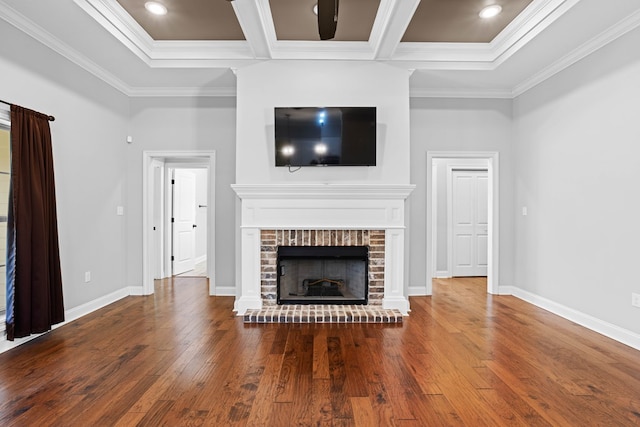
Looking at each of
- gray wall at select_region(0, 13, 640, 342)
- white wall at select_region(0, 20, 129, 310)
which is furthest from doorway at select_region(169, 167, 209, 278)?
white wall at select_region(0, 20, 129, 310)

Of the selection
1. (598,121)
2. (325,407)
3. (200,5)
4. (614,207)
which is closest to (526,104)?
(598,121)

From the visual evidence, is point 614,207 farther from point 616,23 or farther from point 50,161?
point 50,161

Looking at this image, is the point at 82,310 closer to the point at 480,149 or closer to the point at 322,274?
the point at 322,274

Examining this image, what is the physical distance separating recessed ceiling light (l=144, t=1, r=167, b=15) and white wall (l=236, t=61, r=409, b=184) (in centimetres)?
96

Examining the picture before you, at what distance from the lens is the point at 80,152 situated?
3859mm

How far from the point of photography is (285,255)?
4070 mm

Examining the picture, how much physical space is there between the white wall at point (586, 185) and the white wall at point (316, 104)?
1725 millimetres

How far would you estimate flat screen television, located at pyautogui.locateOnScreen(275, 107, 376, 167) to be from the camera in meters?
3.91

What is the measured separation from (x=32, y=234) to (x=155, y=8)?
230 centimetres

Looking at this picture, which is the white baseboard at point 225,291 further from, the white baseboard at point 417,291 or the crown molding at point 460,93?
the crown molding at point 460,93

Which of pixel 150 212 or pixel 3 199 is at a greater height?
pixel 3 199

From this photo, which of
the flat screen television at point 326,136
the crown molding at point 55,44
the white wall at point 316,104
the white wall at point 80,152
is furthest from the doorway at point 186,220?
the flat screen television at point 326,136

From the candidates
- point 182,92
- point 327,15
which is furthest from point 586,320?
point 182,92

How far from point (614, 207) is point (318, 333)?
2.99 meters
